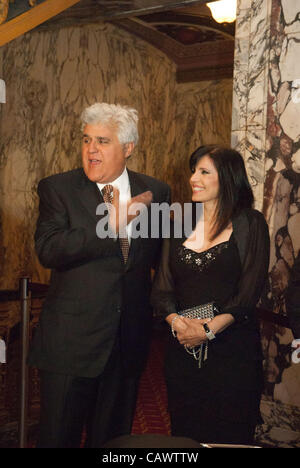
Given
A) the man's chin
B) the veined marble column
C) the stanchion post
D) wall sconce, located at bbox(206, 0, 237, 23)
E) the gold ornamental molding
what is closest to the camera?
the man's chin

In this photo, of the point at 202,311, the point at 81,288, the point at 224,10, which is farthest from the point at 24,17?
the point at 224,10

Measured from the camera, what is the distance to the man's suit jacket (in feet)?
8.64

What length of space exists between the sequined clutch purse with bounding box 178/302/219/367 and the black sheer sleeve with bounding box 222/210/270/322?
0.06m

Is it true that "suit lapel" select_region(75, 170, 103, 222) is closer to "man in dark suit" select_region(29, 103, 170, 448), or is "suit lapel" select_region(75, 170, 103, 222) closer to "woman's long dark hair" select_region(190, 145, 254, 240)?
"man in dark suit" select_region(29, 103, 170, 448)

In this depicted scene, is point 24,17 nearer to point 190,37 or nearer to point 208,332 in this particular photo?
point 208,332

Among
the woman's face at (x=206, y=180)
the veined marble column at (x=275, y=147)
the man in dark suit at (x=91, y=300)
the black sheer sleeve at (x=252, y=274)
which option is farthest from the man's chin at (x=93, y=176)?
the veined marble column at (x=275, y=147)

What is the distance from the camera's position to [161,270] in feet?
9.70

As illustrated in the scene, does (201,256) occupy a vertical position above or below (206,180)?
below

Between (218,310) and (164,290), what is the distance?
0.91 ft

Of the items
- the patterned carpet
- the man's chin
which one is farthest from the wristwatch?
the patterned carpet

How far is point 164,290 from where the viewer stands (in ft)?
9.57

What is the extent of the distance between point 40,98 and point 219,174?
4819mm

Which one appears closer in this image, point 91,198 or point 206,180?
point 91,198

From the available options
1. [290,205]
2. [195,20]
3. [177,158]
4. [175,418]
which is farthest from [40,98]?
[175,418]
